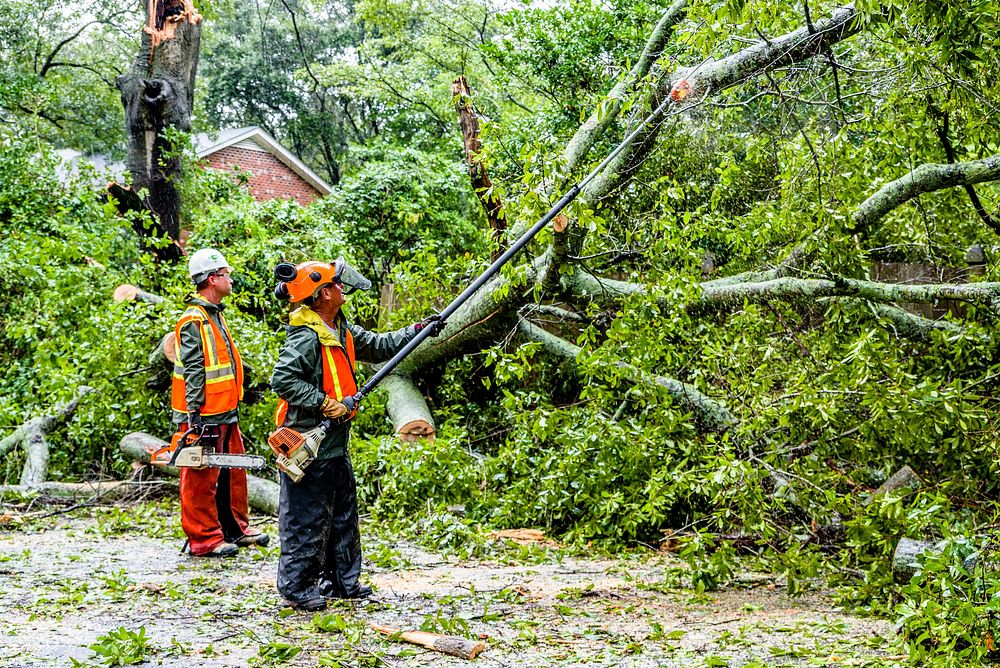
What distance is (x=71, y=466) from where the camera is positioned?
27.9 feet

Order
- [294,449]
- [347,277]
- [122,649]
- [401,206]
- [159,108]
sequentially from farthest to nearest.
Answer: [401,206]
[159,108]
[347,277]
[294,449]
[122,649]

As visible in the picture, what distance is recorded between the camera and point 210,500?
5.75 meters

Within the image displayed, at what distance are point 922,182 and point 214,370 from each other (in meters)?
4.60

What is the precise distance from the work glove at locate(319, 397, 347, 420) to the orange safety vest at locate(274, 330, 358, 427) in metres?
0.06

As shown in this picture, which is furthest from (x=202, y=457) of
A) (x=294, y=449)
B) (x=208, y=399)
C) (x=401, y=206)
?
(x=401, y=206)

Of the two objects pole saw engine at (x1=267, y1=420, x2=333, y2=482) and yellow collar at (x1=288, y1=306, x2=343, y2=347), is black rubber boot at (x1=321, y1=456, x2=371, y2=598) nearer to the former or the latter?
pole saw engine at (x1=267, y1=420, x2=333, y2=482)

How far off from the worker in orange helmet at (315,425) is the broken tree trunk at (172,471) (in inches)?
105

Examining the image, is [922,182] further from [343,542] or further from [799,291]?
[343,542]

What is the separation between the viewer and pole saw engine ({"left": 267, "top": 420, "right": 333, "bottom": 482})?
4.18 meters

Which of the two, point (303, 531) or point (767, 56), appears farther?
point (767, 56)

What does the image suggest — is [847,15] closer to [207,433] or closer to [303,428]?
[303,428]

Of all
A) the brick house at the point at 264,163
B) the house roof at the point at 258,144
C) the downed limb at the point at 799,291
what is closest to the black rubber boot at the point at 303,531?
the downed limb at the point at 799,291

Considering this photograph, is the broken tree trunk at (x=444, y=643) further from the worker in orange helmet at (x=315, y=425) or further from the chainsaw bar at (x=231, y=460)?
the chainsaw bar at (x=231, y=460)

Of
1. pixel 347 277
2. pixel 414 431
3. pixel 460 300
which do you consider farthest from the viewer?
pixel 414 431
